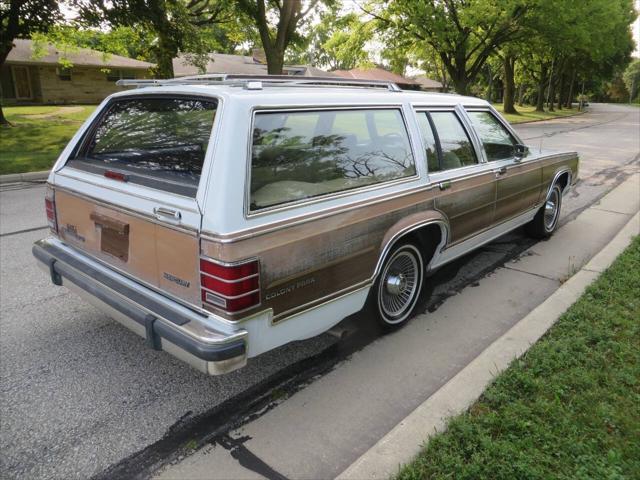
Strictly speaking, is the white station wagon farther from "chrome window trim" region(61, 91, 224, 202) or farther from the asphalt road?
the asphalt road

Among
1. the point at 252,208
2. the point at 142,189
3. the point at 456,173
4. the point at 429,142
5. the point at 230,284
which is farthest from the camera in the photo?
the point at 456,173

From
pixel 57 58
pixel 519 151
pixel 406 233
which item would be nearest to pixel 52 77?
pixel 57 58

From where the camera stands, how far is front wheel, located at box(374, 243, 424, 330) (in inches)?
141

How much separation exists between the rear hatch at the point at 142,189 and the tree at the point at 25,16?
1419 centimetres

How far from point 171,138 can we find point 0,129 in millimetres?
Answer: 16996

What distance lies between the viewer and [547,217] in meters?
6.16

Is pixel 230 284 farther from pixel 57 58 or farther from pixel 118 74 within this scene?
pixel 118 74

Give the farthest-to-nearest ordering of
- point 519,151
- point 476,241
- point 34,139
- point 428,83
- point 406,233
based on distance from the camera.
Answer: point 428,83, point 34,139, point 519,151, point 476,241, point 406,233

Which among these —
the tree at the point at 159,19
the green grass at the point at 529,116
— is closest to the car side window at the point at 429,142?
the tree at the point at 159,19

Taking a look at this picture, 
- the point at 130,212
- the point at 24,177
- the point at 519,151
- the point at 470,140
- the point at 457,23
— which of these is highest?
the point at 457,23

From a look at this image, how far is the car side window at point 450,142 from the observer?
3.99 m

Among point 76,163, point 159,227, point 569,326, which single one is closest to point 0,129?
point 76,163

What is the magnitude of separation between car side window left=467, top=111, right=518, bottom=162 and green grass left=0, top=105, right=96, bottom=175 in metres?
9.56

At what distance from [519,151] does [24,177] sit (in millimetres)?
9411
